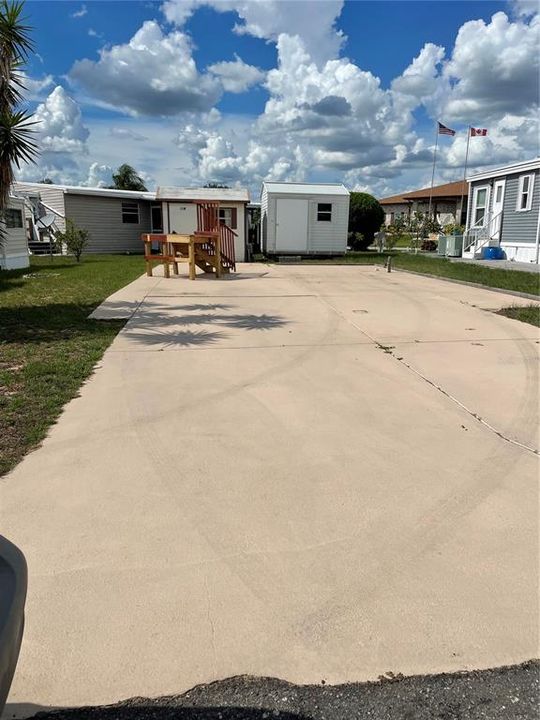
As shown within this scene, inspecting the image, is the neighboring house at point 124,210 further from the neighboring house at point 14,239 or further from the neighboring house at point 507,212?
the neighboring house at point 507,212

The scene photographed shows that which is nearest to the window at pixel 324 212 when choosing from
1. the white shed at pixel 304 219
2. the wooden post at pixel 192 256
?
the white shed at pixel 304 219

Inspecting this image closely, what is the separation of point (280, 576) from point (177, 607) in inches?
19.3

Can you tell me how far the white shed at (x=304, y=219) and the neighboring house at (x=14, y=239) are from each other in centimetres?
945

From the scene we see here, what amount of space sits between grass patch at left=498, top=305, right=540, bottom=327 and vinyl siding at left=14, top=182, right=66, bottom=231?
21554 mm

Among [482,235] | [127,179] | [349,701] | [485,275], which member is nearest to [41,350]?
[349,701]

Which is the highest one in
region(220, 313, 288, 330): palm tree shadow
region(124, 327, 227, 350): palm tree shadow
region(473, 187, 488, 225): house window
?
region(473, 187, 488, 225): house window

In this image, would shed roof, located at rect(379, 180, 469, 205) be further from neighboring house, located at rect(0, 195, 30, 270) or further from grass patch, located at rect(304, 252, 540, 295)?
neighboring house, located at rect(0, 195, 30, 270)

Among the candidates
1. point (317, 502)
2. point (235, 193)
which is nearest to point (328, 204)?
point (235, 193)

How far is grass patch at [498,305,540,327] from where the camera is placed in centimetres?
863

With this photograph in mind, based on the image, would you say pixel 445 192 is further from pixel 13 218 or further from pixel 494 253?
pixel 13 218

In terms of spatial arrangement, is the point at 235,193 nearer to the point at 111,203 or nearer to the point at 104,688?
the point at 111,203

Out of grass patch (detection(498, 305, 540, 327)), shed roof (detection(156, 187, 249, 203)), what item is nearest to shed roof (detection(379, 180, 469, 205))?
shed roof (detection(156, 187, 249, 203))

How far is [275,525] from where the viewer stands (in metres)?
2.91

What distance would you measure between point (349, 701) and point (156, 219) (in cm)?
2881
